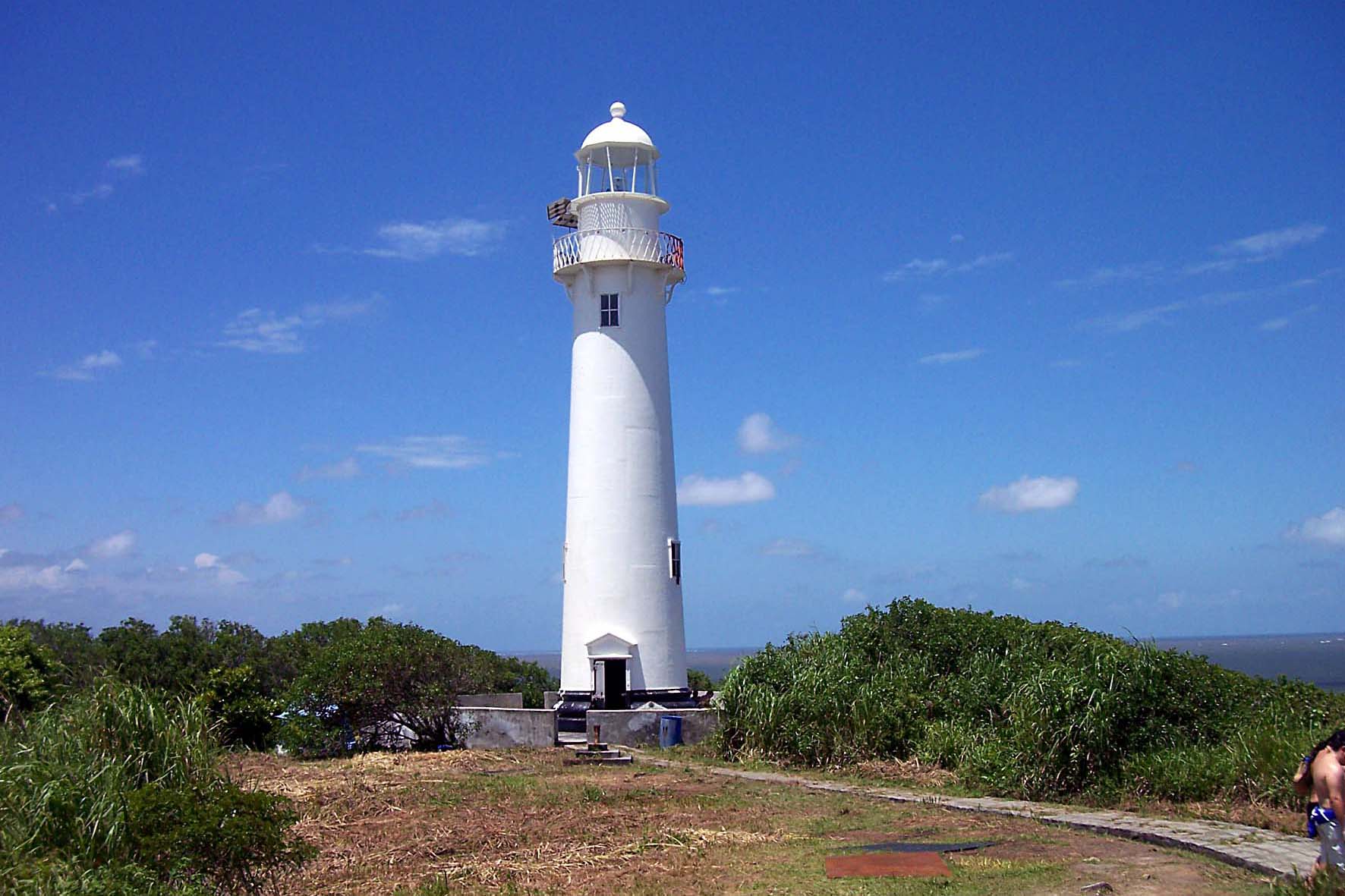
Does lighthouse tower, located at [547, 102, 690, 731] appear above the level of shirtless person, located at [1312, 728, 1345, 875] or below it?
above

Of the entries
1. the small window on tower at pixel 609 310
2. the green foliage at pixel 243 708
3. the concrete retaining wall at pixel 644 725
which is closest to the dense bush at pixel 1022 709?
the concrete retaining wall at pixel 644 725

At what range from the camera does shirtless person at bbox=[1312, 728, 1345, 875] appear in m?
8.03

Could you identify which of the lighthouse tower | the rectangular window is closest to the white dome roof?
the lighthouse tower

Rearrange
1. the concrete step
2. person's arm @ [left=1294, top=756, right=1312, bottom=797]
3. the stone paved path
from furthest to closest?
the concrete step < the stone paved path < person's arm @ [left=1294, top=756, right=1312, bottom=797]

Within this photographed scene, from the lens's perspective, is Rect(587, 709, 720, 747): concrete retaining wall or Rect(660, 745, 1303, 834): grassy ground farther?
Rect(587, 709, 720, 747): concrete retaining wall

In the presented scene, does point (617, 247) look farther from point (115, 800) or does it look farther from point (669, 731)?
point (115, 800)

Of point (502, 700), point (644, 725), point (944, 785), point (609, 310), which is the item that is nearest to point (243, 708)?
point (502, 700)

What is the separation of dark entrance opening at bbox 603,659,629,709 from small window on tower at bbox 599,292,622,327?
6.98 metres

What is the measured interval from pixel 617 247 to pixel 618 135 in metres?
2.48

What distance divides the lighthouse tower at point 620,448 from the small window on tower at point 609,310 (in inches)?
0.9

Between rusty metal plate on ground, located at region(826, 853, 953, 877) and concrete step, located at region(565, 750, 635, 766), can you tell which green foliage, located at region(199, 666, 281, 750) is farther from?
rusty metal plate on ground, located at region(826, 853, 953, 877)

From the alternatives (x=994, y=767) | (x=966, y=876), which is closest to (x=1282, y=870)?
(x=966, y=876)

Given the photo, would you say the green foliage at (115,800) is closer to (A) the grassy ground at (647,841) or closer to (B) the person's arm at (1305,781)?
(A) the grassy ground at (647,841)

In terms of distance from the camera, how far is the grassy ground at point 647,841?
1045 centimetres
